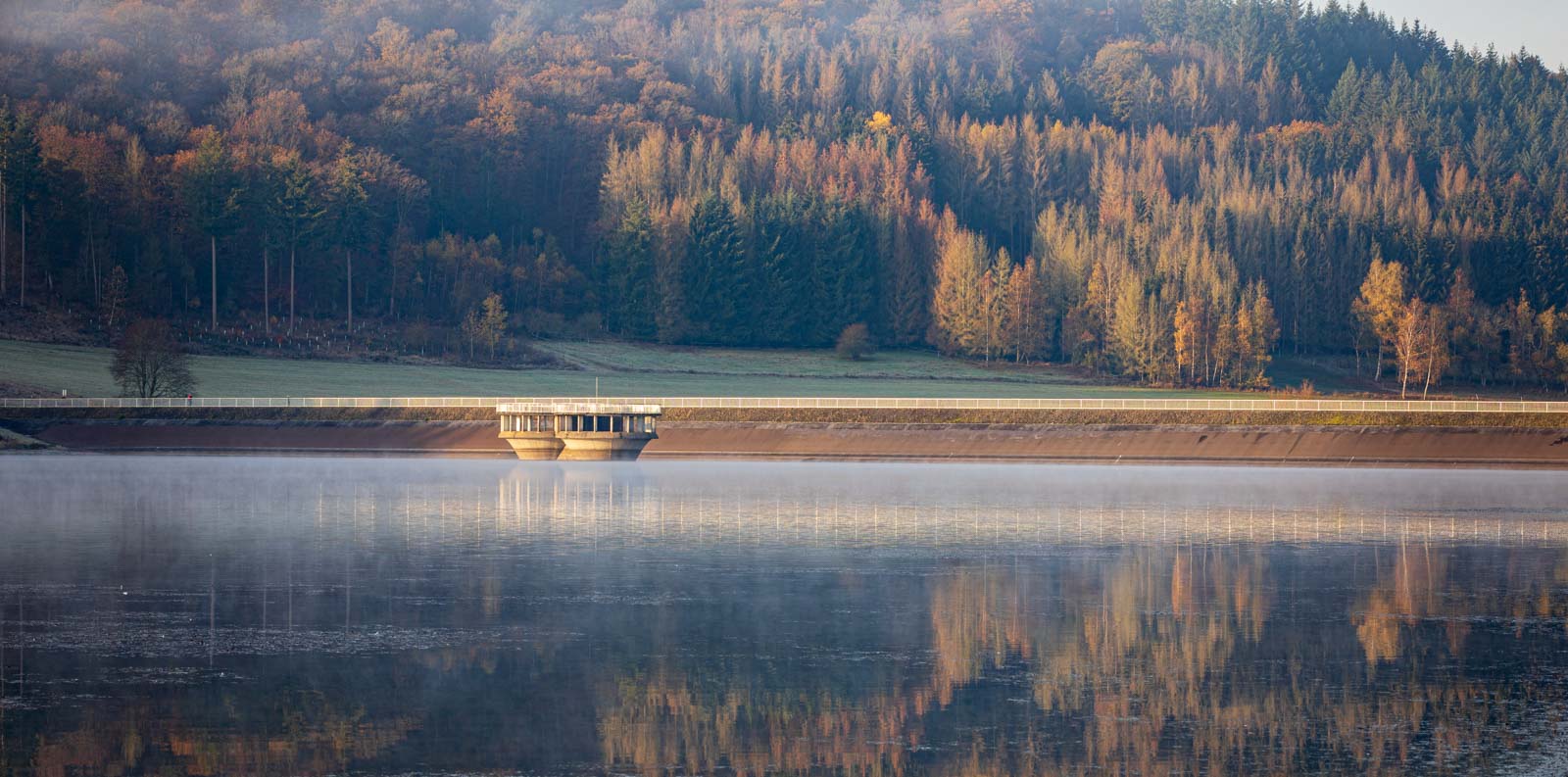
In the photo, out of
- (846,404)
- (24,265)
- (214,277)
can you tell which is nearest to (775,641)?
(846,404)

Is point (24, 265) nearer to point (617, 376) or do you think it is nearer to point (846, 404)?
point (617, 376)

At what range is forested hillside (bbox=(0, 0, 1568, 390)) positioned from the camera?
427 feet

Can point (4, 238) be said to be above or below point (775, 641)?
above

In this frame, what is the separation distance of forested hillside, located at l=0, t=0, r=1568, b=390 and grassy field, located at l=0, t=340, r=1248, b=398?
217 inches

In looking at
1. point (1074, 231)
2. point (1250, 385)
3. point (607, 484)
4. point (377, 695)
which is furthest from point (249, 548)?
point (1074, 231)

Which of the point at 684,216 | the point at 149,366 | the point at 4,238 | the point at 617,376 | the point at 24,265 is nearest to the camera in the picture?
the point at 149,366

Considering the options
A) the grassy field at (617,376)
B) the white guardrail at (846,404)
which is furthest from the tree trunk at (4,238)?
the white guardrail at (846,404)

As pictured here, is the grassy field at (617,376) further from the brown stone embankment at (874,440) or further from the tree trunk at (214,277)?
the brown stone embankment at (874,440)

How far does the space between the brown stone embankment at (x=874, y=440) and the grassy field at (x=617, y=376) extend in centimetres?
1012

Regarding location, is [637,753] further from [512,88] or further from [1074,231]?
[512,88]

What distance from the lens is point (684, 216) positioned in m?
145

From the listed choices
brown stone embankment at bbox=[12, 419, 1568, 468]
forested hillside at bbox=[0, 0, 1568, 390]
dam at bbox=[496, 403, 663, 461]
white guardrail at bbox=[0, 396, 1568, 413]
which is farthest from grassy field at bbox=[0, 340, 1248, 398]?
dam at bbox=[496, 403, 663, 461]

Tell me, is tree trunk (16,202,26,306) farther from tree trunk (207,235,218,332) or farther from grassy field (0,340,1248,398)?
tree trunk (207,235,218,332)

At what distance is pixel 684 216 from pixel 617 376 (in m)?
25.3
